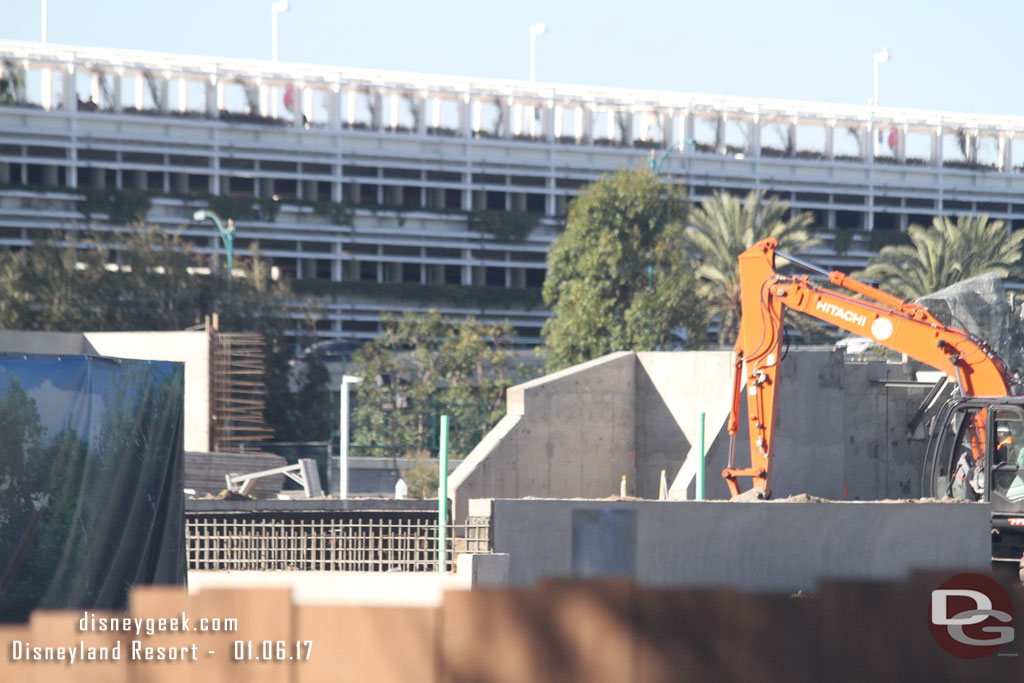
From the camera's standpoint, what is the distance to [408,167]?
7031cm

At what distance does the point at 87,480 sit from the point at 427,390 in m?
31.3

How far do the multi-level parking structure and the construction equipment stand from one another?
146 ft

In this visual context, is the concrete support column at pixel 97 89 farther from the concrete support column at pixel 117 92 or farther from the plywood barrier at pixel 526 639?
the plywood barrier at pixel 526 639

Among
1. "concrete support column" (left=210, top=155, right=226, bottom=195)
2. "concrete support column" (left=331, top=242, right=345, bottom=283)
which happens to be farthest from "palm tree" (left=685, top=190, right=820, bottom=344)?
"concrete support column" (left=210, top=155, right=226, bottom=195)

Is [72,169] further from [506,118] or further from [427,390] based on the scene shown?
[427,390]

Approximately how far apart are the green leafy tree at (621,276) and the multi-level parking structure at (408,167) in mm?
25154

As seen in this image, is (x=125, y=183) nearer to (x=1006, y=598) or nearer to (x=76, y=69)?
(x=76, y=69)

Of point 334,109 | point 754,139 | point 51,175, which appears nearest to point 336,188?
point 334,109

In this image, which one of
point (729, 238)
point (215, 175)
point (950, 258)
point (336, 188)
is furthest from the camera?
point (336, 188)

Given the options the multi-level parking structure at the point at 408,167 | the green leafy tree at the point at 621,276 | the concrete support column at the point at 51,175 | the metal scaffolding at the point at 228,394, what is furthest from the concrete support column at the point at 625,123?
the metal scaffolding at the point at 228,394

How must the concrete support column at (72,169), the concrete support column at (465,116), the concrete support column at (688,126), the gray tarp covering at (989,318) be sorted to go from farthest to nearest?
the concrete support column at (688,126), the concrete support column at (465,116), the concrete support column at (72,169), the gray tarp covering at (989,318)

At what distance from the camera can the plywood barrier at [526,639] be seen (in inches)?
Answer: 296

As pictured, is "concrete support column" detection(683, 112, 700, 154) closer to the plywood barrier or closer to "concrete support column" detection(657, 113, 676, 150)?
"concrete support column" detection(657, 113, 676, 150)

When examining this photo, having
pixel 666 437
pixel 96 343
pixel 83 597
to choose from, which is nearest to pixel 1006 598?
pixel 83 597
